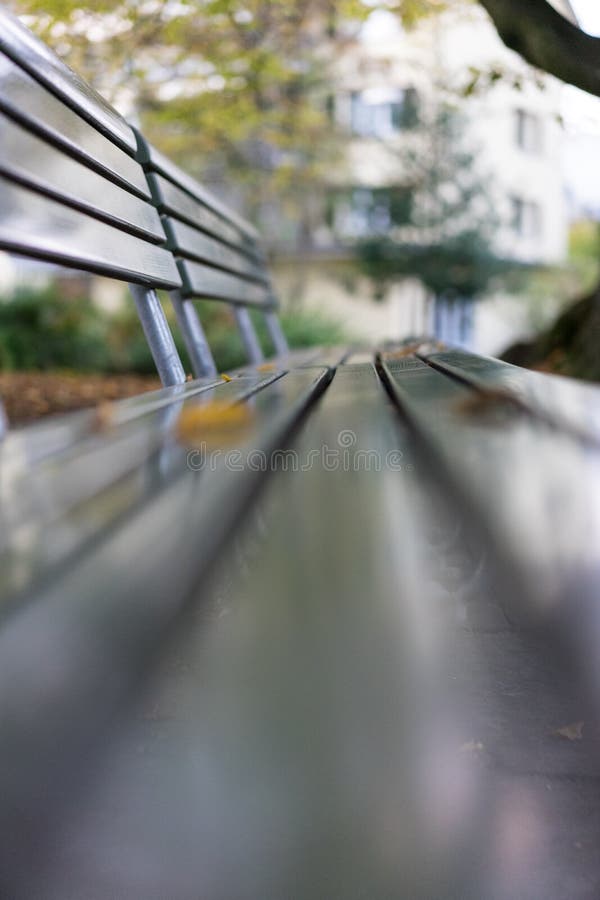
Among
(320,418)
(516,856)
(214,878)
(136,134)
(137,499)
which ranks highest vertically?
(136,134)

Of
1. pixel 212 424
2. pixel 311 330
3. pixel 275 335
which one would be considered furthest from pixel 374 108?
pixel 212 424

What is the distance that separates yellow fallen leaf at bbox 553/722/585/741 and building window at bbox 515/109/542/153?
30.5 meters

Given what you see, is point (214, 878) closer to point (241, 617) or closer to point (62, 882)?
point (62, 882)

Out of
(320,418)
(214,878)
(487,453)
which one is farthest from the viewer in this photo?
(214,878)

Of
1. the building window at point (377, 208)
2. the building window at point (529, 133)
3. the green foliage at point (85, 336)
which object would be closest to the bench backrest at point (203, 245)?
the green foliage at point (85, 336)

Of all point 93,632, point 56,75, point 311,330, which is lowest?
point 311,330

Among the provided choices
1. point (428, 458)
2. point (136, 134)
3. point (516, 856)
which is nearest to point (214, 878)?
point (516, 856)

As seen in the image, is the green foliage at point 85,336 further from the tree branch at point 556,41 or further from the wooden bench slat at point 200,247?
the tree branch at point 556,41

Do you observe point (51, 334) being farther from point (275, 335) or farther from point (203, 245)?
point (203, 245)

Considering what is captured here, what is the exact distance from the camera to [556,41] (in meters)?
3.80

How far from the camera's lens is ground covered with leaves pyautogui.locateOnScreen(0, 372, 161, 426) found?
8547mm

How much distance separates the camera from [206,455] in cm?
101

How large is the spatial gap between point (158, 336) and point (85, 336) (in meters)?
12.6

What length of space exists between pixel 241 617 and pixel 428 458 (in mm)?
279
